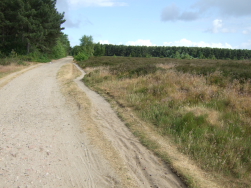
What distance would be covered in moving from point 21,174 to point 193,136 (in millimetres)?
3845

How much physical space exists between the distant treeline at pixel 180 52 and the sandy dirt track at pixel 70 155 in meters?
73.3

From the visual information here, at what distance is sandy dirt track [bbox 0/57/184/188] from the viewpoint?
380 centimetres

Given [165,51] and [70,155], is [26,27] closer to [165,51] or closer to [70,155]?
[70,155]

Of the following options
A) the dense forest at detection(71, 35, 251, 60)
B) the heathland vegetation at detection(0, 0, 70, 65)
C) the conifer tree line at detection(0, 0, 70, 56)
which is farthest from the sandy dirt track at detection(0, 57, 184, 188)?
the dense forest at detection(71, 35, 251, 60)

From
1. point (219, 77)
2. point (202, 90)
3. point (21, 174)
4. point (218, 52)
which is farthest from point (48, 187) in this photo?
point (218, 52)

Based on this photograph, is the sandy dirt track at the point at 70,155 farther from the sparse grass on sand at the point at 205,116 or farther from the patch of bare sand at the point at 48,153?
the sparse grass on sand at the point at 205,116

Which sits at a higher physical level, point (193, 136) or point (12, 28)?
point (12, 28)

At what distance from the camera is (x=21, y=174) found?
3877mm

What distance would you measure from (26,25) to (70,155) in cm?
3579

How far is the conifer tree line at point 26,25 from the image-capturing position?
113ft

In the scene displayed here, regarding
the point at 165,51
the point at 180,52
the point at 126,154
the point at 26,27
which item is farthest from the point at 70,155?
the point at 165,51

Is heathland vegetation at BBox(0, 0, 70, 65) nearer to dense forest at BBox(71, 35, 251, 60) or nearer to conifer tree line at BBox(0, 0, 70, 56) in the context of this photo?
conifer tree line at BBox(0, 0, 70, 56)

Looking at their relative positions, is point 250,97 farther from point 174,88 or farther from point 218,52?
point 218,52

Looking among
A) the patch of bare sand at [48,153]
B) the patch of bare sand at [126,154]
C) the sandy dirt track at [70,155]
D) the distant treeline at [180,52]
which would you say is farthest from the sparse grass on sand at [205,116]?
the distant treeline at [180,52]
